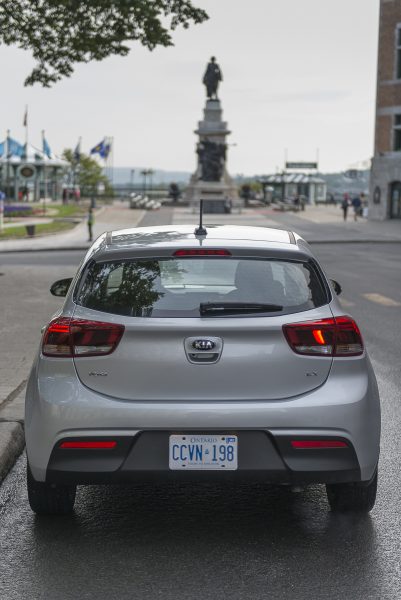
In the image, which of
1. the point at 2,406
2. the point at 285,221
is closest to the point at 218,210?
the point at 285,221

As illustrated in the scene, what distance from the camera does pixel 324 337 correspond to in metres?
5.06

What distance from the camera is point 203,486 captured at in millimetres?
6293

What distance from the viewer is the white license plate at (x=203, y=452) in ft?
16.1

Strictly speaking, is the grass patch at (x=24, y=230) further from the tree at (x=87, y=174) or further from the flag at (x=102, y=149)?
the tree at (x=87, y=174)

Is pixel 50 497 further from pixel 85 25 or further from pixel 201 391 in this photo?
pixel 85 25

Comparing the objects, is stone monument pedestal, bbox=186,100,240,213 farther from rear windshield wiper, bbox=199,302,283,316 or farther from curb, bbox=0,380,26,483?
rear windshield wiper, bbox=199,302,283,316

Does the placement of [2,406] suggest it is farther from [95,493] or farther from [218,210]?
[218,210]

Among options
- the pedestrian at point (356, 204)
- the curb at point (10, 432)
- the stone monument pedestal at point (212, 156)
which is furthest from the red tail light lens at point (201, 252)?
the stone monument pedestal at point (212, 156)

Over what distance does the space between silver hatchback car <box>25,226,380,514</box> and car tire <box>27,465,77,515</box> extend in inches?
8.5

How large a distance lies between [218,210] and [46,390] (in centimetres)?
6593

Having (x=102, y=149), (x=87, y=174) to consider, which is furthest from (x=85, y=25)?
(x=87, y=174)

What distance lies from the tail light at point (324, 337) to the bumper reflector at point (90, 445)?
101 centimetres

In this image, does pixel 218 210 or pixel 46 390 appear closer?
pixel 46 390

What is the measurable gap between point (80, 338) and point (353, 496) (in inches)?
67.4
